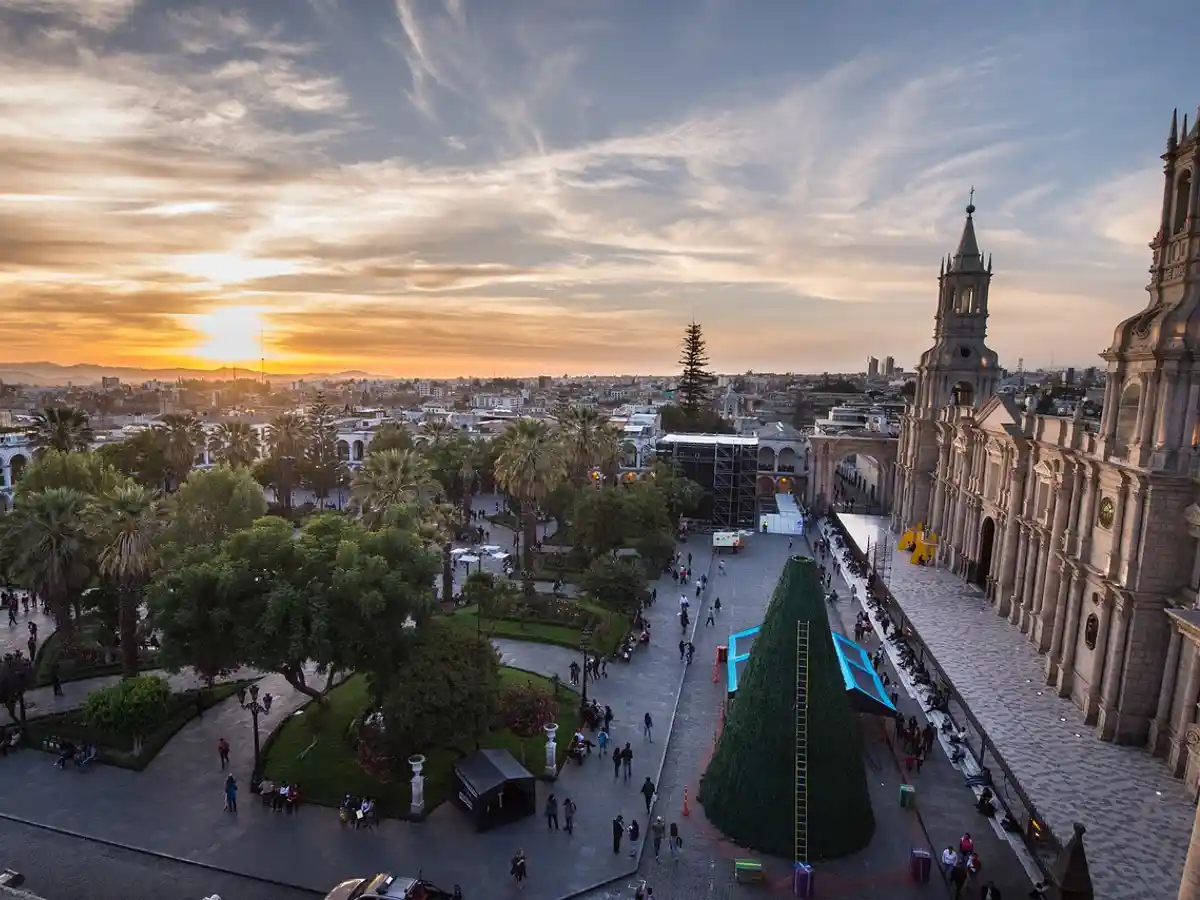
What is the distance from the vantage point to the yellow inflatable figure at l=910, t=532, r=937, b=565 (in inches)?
1689

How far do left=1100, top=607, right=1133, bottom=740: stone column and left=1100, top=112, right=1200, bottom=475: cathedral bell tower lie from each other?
14.8 ft

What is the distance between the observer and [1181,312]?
2125 centimetres

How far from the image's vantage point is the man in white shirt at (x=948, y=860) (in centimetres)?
1667

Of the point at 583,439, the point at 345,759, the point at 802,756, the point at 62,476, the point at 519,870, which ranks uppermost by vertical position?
the point at 583,439

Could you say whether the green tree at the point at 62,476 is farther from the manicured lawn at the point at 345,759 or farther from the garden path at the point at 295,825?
the manicured lawn at the point at 345,759

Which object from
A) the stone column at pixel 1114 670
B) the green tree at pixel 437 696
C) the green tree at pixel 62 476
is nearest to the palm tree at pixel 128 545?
the green tree at pixel 62 476

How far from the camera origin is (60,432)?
42.3m

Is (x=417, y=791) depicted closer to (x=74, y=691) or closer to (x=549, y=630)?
(x=549, y=630)

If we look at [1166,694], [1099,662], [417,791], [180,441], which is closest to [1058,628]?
[1099,662]

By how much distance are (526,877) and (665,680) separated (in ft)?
38.5

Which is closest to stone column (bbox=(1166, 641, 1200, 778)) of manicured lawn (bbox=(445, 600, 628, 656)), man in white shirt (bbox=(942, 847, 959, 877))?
man in white shirt (bbox=(942, 847, 959, 877))

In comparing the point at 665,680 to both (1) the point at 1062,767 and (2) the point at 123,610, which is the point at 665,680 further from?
(2) the point at 123,610

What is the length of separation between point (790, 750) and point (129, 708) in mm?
17322

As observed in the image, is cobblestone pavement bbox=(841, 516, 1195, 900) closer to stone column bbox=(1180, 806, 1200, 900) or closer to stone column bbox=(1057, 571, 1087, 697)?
stone column bbox=(1057, 571, 1087, 697)
